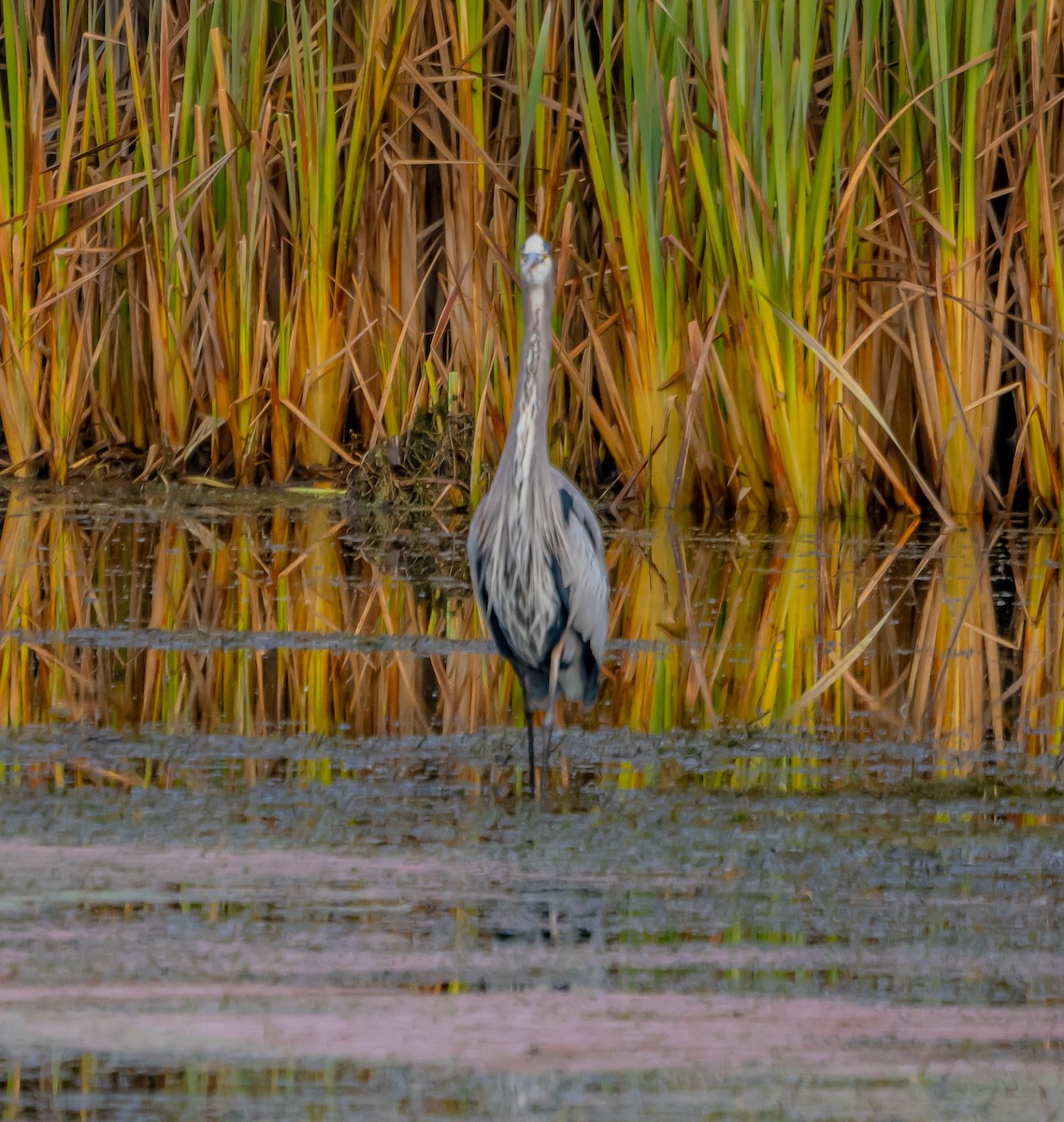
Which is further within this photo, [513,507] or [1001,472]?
[1001,472]

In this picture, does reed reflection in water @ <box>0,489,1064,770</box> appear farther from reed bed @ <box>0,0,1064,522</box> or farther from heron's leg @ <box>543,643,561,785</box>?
reed bed @ <box>0,0,1064,522</box>

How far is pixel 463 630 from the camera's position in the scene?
6.64 metres

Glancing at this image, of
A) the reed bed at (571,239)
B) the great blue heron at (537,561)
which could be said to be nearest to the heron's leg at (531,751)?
the great blue heron at (537,561)

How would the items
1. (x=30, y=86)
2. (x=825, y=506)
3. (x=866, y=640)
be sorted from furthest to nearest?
(x=30, y=86) < (x=825, y=506) < (x=866, y=640)

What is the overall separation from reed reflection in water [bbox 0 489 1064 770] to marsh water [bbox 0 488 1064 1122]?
0.08 feet

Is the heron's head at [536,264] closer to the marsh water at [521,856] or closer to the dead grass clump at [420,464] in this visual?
the marsh water at [521,856]

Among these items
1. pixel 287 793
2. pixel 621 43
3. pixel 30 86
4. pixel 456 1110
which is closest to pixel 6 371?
pixel 30 86

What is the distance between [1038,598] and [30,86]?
498 centimetres

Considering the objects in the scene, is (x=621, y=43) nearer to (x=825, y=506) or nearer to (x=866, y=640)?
(x=825, y=506)

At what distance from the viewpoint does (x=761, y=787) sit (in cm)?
453

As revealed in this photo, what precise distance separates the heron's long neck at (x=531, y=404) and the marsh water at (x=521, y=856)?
2.16 feet

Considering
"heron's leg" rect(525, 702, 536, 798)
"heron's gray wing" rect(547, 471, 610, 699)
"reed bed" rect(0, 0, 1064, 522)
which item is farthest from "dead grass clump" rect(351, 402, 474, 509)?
"heron's leg" rect(525, 702, 536, 798)

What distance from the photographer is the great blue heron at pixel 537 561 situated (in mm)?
5227

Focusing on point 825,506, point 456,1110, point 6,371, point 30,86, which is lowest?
point 456,1110
